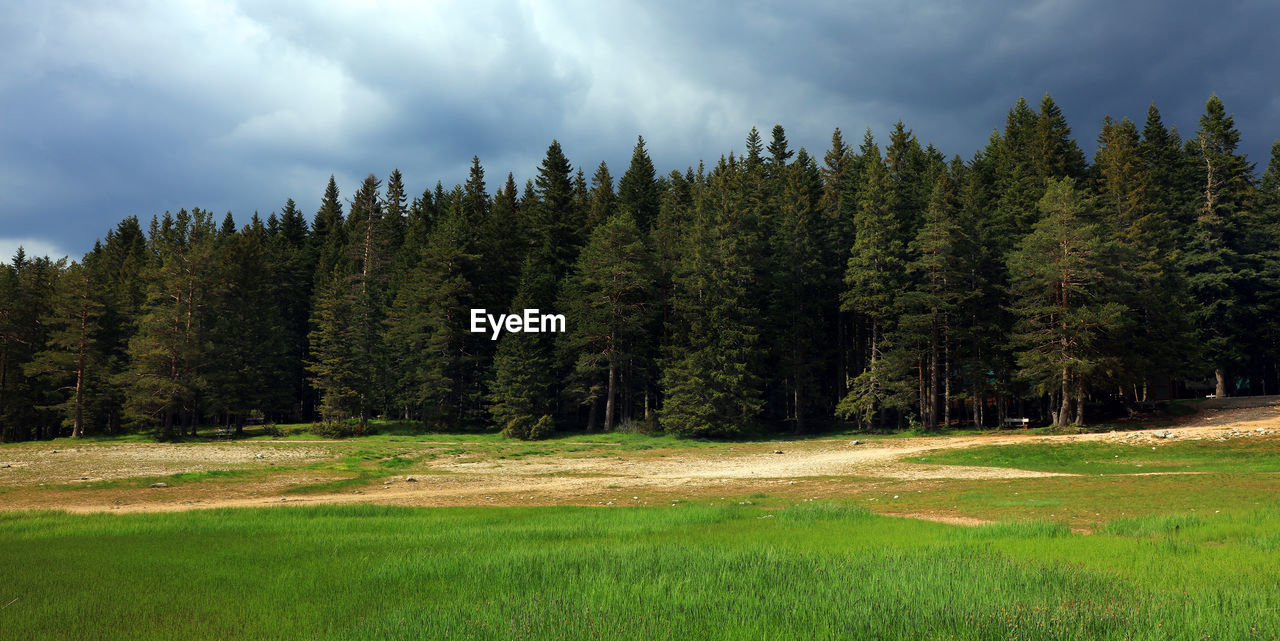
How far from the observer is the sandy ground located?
2173 cm

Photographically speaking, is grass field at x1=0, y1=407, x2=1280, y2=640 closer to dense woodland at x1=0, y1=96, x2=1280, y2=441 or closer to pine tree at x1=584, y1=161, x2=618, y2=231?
dense woodland at x1=0, y1=96, x2=1280, y2=441

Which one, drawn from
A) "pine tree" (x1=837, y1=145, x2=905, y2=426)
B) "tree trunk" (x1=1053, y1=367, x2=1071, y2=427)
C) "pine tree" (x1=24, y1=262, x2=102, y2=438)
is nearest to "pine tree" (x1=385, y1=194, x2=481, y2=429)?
"pine tree" (x1=24, y1=262, x2=102, y2=438)

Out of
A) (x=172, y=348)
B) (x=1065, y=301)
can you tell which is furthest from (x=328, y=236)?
(x=1065, y=301)

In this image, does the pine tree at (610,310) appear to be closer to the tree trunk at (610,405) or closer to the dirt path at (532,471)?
the tree trunk at (610,405)

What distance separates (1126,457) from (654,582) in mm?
32256

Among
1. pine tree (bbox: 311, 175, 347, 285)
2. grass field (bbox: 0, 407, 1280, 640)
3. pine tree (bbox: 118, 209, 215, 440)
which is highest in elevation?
pine tree (bbox: 311, 175, 347, 285)

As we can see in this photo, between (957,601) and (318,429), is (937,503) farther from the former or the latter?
(318,429)

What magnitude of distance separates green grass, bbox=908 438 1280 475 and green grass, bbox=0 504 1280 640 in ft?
55.4

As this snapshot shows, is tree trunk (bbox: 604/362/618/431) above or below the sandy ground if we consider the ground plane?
above

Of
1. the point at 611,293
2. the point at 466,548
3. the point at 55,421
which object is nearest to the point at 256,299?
the point at 55,421

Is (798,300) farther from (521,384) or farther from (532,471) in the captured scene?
(532,471)

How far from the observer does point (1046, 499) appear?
1712cm

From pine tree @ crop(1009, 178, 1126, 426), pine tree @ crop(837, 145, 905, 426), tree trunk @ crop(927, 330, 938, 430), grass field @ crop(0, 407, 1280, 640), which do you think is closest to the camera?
grass field @ crop(0, 407, 1280, 640)

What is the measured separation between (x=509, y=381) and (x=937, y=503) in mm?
42843
